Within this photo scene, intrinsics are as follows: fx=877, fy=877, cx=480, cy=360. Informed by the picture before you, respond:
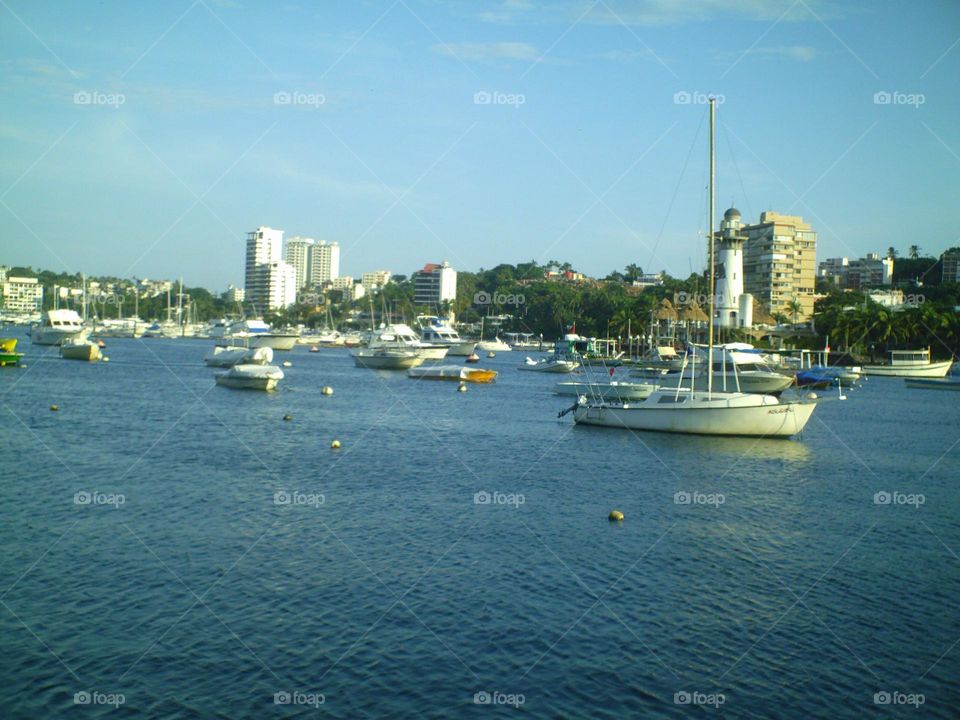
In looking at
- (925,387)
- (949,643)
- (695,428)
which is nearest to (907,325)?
(925,387)

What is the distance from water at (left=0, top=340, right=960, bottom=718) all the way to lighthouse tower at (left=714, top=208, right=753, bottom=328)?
324 feet

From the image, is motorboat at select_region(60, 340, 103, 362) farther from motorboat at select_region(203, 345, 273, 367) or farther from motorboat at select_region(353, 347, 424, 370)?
motorboat at select_region(353, 347, 424, 370)

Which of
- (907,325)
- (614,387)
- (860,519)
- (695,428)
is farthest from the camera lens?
(907,325)

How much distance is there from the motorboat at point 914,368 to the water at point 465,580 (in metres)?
70.7

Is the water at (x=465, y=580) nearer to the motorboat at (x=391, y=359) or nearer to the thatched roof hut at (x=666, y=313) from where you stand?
the motorboat at (x=391, y=359)

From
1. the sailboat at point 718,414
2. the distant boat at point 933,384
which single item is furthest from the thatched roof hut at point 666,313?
the sailboat at point 718,414

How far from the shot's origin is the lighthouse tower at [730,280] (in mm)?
127938

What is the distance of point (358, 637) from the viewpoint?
13.2 meters

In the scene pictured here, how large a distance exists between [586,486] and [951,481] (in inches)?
504

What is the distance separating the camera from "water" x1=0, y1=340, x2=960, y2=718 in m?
11.7

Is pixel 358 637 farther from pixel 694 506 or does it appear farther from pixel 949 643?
pixel 694 506

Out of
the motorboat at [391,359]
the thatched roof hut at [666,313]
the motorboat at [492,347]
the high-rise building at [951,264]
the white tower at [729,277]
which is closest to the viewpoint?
the motorboat at [391,359]

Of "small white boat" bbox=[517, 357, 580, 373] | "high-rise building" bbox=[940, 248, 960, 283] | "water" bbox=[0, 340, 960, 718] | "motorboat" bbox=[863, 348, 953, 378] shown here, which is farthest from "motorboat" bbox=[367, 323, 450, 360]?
"high-rise building" bbox=[940, 248, 960, 283]

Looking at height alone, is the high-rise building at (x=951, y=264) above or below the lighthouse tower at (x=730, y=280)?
above
